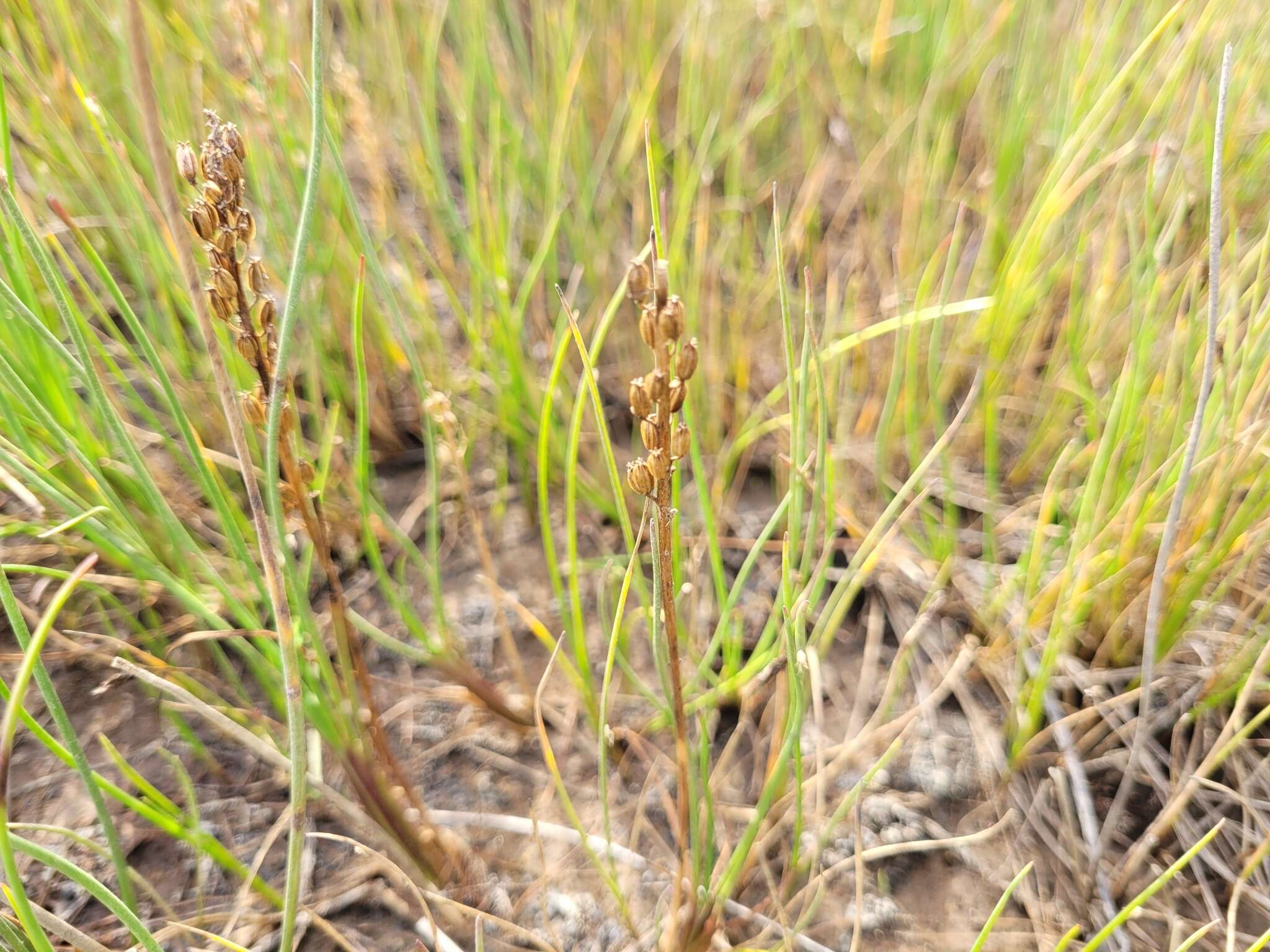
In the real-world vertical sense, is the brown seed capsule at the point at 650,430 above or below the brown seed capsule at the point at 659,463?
above

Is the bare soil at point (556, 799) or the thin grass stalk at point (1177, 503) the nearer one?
the thin grass stalk at point (1177, 503)

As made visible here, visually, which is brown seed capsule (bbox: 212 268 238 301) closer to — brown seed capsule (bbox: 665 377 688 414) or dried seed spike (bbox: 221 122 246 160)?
dried seed spike (bbox: 221 122 246 160)

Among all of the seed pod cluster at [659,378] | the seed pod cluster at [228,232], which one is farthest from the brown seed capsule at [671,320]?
the seed pod cluster at [228,232]

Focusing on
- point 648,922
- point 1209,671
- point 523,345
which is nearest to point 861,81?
point 523,345

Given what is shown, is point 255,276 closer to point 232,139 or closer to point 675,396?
point 232,139

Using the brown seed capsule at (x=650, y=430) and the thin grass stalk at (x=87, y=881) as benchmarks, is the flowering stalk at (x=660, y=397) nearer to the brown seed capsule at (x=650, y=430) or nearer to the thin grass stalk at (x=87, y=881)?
the brown seed capsule at (x=650, y=430)

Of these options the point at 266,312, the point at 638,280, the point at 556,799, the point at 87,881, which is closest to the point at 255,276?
the point at 266,312

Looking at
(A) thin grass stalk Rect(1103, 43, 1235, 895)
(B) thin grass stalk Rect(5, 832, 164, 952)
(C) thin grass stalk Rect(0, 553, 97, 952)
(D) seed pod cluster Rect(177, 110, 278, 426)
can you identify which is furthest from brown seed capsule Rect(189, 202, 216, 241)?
(A) thin grass stalk Rect(1103, 43, 1235, 895)

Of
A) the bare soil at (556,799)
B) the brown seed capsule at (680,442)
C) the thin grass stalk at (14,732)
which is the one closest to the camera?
the thin grass stalk at (14,732)
